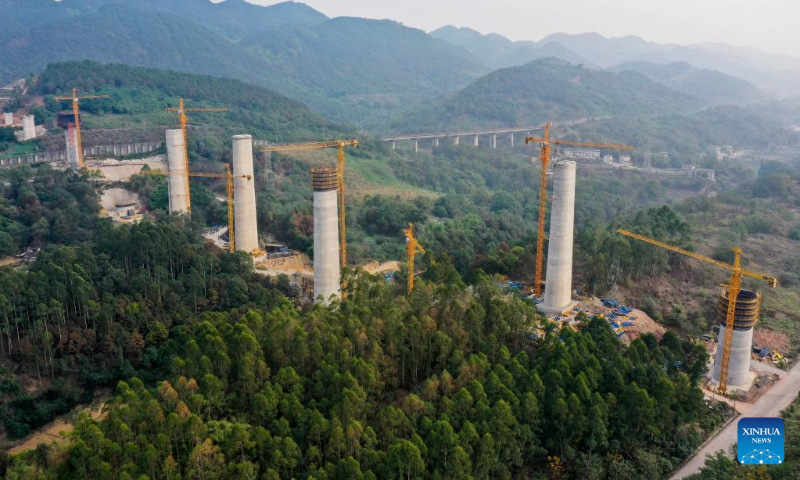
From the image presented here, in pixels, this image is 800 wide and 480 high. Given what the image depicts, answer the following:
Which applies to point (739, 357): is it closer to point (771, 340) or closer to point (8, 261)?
point (771, 340)

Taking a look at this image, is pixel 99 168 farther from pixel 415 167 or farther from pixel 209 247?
pixel 415 167

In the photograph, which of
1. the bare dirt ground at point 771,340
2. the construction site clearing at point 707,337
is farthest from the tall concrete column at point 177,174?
the bare dirt ground at point 771,340

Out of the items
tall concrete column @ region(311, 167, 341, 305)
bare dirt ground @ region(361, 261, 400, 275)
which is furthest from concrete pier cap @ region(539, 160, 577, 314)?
bare dirt ground @ region(361, 261, 400, 275)

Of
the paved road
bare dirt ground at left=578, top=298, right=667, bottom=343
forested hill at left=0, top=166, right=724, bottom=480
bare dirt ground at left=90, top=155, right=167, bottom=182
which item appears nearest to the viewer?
forested hill at left=0, top=166, right=724, bottom=480

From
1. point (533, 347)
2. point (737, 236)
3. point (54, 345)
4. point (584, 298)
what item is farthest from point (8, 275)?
point (737, 236)

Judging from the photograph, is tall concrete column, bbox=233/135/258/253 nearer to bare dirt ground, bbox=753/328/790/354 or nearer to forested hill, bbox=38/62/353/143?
forested hill, bbox=38/62/353/143

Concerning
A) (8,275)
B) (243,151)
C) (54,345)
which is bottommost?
(54,345)
